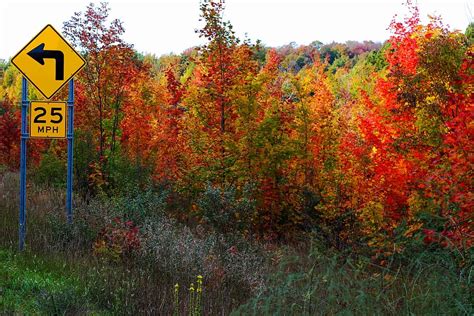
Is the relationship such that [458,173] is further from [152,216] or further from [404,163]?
[152,216]

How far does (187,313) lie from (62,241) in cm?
358

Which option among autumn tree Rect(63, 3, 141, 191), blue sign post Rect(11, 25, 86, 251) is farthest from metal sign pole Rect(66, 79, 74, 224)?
autumn tree Rect(63, 3, 141, 191)

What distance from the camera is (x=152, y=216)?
1043cm

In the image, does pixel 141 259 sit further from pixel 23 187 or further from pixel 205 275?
pixel 23 187

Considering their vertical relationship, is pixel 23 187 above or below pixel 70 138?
below

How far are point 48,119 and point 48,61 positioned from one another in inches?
40.1

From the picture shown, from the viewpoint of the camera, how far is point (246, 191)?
11.3 meters

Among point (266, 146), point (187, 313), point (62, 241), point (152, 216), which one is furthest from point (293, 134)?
point (187, 313)

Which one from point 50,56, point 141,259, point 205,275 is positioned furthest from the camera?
point 50,56

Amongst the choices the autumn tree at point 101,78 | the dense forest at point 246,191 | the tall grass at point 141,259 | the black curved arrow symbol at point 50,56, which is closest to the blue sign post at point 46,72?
the black curved arrow symbol at point 50,56

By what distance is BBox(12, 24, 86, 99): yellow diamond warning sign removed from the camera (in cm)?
889

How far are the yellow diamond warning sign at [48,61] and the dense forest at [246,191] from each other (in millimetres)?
2387

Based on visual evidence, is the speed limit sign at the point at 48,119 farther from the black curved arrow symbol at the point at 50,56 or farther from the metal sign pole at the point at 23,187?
the black curved arrow symbol at the point at 50,56

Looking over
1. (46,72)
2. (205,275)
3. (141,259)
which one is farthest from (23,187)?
(205,275)
